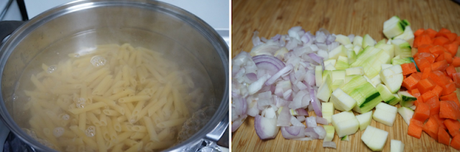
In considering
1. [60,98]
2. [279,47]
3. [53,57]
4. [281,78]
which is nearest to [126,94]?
[60,98]

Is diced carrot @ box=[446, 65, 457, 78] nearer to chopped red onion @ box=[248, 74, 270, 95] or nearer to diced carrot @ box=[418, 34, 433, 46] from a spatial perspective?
diced carrot @ box=[418, 34, 433, 46]

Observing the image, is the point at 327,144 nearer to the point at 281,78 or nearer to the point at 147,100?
the point at 281,78

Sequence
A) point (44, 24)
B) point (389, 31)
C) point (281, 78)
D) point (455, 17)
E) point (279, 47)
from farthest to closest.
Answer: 1. point (455, 17)
2. point (389, 31)
3. point (279, 47)
4. point (281, 78)
5. point (44, 24)

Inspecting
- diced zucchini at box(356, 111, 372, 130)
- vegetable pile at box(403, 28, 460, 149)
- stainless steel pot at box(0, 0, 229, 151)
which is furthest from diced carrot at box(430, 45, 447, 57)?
stainless steel pot at box(0, 0, 229, 151)

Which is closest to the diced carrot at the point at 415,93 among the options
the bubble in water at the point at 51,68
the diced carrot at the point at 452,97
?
the diced carrot at the point at 452,97

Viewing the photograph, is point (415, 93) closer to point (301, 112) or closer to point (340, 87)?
point (340, 87)

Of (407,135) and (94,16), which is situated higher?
(94,16)
